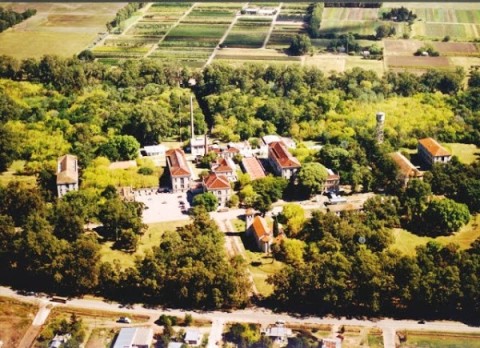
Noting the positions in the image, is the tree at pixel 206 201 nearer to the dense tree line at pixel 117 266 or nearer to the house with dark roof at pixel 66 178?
the dense tree line at pixel 117 266

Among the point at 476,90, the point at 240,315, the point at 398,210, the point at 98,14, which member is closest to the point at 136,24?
the point at 98,14

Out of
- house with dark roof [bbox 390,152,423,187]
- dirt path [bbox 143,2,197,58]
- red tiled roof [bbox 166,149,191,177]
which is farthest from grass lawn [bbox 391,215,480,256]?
dirt path [bbox 143,2,197,58]

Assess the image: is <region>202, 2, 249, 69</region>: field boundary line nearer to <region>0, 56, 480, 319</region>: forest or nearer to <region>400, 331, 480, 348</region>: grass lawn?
<region>0, 56, 480, 319</region>: forest

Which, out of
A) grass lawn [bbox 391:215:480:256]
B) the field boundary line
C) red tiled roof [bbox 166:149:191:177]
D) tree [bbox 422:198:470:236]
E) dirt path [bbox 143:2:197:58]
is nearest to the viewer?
grass lawn [bbox 391:215:480:256]

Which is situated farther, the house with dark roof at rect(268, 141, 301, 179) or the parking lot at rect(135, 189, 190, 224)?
the house with dark roof at rect(268, 141, 301, 179)

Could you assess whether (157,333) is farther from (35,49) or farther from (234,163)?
(35,49)

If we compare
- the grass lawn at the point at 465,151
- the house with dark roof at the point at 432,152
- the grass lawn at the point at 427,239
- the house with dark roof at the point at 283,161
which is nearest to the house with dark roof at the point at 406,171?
the house with dark roof at the point at 432,152
